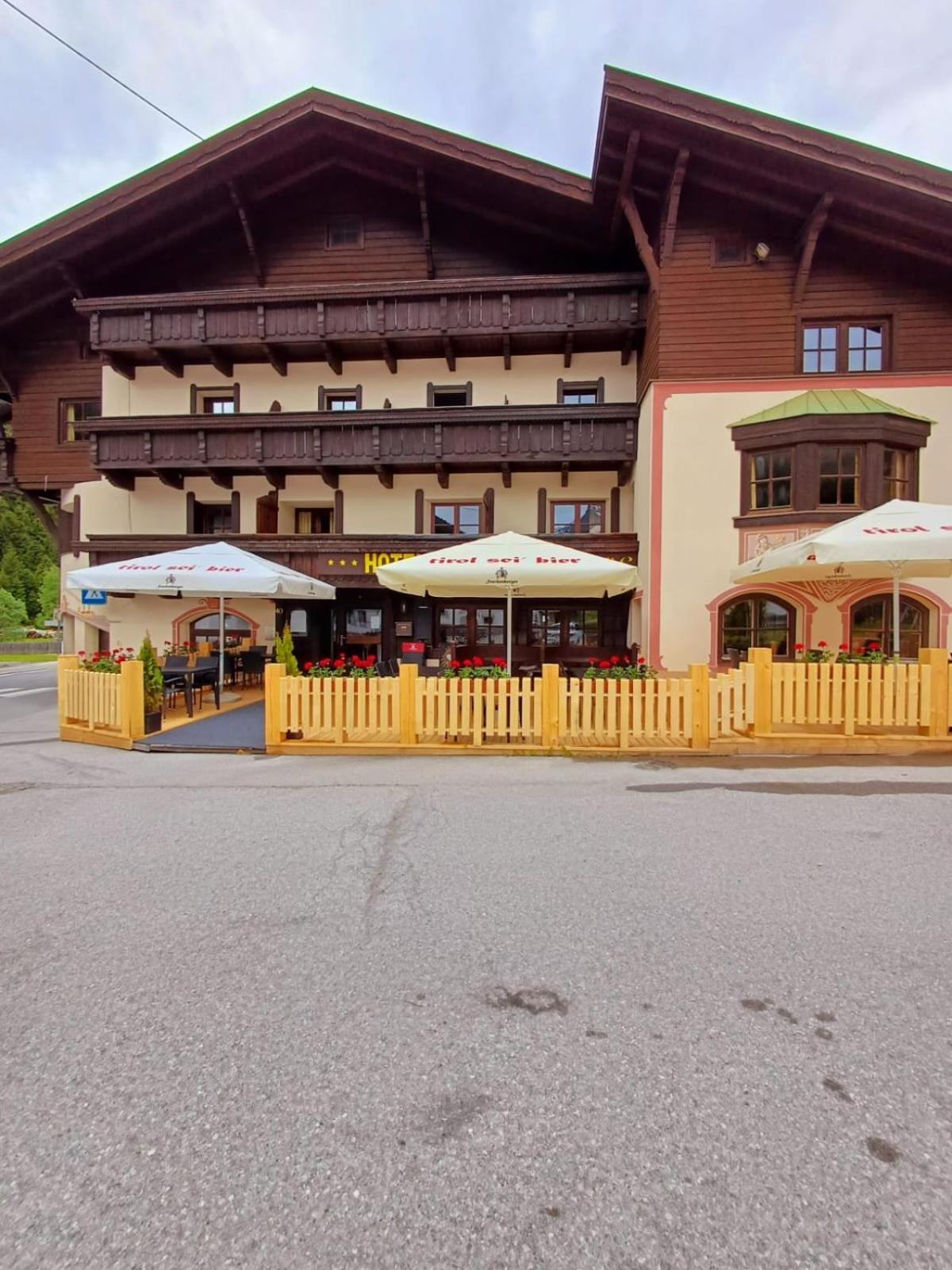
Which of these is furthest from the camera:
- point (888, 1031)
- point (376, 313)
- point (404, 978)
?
point (376, 313)

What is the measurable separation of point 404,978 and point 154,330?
1748 cm

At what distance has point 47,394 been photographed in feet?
55.4

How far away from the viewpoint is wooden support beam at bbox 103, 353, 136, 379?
50.7 ft

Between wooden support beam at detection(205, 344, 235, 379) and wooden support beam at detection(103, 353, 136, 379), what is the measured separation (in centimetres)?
248

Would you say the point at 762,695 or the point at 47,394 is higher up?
the point at 47,394

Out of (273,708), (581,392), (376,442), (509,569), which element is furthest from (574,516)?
(273,708)

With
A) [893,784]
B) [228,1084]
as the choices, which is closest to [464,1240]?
[228,1084]

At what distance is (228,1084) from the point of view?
2.18 meters

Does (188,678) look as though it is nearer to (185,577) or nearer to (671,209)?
(185,577)

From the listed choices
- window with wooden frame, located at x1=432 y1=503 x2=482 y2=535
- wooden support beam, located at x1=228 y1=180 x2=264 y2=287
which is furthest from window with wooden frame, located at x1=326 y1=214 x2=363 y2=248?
window with wooden frame, located at x1=432 y1=503 x2=482 y2=535

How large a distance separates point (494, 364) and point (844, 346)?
8175mm

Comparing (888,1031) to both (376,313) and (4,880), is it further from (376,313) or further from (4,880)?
(376,313)

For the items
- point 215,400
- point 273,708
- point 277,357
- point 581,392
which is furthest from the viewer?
point 215,400

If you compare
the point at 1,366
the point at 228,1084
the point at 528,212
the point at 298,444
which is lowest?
the point at 228,1084
